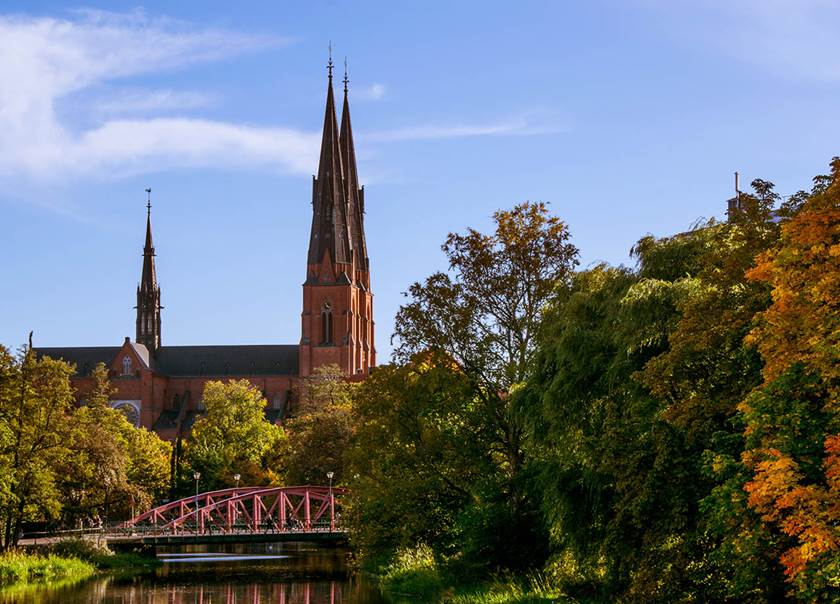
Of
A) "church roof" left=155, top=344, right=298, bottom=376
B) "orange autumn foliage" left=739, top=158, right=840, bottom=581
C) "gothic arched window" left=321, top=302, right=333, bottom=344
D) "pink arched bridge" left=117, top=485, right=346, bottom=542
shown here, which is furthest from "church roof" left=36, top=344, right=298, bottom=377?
"orange autumn foliage" left=739, top=158, right=840, bottom=581

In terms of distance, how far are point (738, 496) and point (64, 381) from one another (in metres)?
36.0

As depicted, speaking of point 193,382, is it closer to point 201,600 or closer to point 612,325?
point 201,600

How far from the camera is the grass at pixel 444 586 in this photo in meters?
28.2

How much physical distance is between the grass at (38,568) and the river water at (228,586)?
110 cm

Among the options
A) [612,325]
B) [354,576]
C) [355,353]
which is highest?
[355,353]

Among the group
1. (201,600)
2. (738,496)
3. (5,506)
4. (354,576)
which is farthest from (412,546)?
(738,496)

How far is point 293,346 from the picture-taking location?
144250 millimetres

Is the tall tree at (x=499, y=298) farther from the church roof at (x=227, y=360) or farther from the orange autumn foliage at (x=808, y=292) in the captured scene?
the church roof at (x=227, y=360)

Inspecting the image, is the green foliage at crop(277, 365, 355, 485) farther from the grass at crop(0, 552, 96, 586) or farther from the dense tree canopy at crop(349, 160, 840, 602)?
the dense tree canopy at crop(349, 160, 840, 602)

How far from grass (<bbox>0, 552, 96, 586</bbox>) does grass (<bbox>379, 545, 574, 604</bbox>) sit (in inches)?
477

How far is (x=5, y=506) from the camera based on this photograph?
4716cm

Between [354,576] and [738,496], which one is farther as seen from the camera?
[354,576]

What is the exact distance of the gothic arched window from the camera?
131250mm

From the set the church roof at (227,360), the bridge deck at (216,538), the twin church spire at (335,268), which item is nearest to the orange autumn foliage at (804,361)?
the bridge deck at (216,538)
